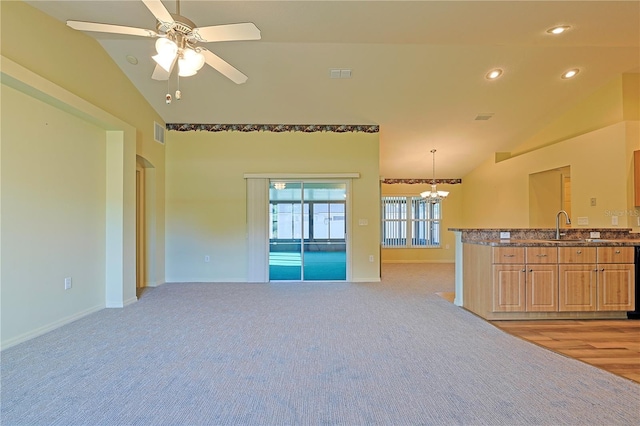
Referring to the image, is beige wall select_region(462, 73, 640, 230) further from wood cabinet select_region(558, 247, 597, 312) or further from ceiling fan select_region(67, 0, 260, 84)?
ceiling fan select_region(67, 0, 260, 84)

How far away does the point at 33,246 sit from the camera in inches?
125

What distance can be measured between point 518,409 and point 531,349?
1119mm

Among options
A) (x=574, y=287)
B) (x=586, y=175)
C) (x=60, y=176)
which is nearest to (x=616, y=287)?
(x=574, y=287)

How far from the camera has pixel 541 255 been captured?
3.58 meters

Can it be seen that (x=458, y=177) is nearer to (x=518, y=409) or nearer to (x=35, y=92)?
(x=518, y=409)

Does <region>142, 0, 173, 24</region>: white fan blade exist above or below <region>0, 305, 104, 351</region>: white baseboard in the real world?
above

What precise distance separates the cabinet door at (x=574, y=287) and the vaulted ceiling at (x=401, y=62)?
105 inches

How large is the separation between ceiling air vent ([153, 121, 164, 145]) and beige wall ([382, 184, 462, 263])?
5.87 metres

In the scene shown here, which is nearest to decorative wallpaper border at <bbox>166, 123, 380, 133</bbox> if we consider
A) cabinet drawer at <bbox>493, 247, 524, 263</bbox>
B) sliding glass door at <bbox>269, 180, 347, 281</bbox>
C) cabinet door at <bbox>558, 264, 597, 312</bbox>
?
sliding glass door at <bbox>269, 180, 347, 281</bbox>

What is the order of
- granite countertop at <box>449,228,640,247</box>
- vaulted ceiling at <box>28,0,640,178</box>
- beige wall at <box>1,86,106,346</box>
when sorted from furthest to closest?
granite countertop at <box>449,228,640,247</box>, vaulted ceiling at <box>28,0,640,178</box>, beige wall at <box>1,86,106,346</box>

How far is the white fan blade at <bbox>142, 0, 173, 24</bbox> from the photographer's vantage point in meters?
2.01

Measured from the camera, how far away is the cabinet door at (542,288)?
A: 11.8ft

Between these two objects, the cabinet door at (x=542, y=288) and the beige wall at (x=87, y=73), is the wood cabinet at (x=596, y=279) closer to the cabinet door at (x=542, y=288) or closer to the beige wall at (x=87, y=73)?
the cabinet door at (x=542, y=288)

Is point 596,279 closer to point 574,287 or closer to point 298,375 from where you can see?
point 574,287
